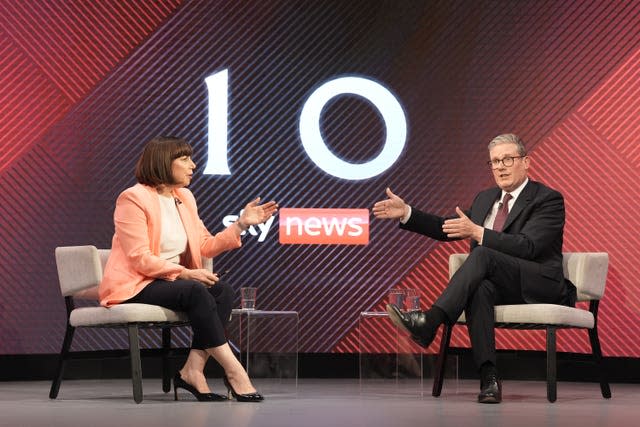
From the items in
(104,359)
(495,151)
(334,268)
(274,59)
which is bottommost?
(104,359)

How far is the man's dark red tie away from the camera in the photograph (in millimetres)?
4836

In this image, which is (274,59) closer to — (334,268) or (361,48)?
(361,48)

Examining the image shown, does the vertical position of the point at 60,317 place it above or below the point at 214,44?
below

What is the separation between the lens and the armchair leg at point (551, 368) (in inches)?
173

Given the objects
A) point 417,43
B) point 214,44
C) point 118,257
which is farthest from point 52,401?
point 417,43

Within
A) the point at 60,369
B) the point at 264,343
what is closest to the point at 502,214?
the point at 264,343

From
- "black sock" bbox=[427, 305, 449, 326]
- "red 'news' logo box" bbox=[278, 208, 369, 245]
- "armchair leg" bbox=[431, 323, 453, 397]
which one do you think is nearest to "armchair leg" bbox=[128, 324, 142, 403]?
"black sock" bbox=[427, 305, 449, 326]

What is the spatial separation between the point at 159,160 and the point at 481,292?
1.63 metres

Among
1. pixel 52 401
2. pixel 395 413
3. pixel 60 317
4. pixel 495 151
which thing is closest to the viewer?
pixel 395 413

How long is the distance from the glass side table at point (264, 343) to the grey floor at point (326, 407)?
67 millimetres

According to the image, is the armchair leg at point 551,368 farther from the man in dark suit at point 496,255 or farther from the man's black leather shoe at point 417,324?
the man's black leather shoe at point 417,324

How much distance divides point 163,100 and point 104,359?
1678 millimetres

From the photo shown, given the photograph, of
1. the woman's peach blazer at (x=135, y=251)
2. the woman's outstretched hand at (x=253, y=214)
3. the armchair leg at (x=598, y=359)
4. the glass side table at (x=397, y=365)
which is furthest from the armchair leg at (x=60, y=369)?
the armchair leg at (x=598, y=359)

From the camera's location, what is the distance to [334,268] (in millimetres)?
6152
